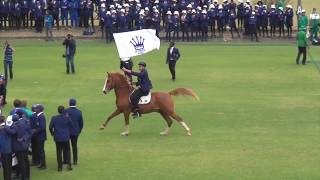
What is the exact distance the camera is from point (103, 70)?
115 ft

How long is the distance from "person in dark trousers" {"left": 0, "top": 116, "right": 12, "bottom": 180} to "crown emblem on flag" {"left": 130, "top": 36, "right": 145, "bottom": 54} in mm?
8755

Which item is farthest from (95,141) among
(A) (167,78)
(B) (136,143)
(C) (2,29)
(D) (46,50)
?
(C) (2,29)

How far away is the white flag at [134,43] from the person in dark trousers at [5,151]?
8303 millimetres

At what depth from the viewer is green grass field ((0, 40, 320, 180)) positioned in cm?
1772

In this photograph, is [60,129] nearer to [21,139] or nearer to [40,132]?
[40,132]

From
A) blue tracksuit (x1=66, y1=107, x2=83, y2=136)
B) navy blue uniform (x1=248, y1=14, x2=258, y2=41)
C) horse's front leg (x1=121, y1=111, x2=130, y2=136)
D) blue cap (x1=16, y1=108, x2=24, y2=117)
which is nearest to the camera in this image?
blue cap (x1=16, y1=108, x2=24, y2=117)

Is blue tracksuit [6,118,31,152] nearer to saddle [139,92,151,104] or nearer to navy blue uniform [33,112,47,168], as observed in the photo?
navy blue uniform [33,112,47,168]

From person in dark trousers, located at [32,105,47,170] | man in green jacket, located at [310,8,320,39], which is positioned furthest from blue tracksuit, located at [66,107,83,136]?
man in green jacket, located at [310,8,320,39]

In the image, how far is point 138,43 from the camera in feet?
79.2

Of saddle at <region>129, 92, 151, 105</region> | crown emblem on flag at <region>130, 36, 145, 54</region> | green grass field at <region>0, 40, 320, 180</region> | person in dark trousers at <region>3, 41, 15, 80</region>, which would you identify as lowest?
green grass field at <region>0, 40, 320, 180</region>

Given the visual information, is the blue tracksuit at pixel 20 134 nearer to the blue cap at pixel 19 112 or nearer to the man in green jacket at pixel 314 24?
the blue cap at pixel 19 112

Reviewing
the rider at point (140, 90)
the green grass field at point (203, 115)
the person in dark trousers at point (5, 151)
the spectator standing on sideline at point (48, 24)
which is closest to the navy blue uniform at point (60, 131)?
the green grass field at point (203, 115)

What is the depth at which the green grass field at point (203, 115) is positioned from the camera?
1772cm

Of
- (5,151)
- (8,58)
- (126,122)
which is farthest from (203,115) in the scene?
(8,58)
